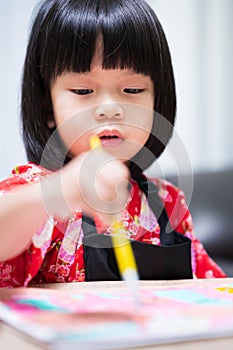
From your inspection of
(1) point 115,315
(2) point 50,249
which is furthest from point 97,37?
(1) point 115,315

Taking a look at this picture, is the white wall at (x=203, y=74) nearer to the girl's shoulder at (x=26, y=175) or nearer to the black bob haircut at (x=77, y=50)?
the black bob haircut at (x=77, y=50)

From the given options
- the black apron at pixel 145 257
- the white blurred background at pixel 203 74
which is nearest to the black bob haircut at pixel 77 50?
the black apron at pixel 145 257

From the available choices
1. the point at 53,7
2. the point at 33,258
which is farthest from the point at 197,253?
the point at 53,7

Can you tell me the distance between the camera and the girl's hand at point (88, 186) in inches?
20.3

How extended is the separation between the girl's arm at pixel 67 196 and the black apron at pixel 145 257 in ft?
0.57

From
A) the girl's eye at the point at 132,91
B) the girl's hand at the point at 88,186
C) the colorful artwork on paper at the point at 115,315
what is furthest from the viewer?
the girl's eye at the point at 132,91

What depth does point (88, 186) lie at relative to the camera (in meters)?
0.53

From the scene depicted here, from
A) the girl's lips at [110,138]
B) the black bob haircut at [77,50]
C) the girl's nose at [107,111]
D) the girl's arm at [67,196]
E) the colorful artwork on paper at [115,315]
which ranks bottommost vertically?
the colorful artwork on paper at [115,315]

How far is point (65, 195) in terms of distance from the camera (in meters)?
0.55

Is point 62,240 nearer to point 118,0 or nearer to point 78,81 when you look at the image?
point 78,81

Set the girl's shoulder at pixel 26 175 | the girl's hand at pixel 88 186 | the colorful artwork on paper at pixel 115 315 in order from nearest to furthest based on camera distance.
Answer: the colorful artwork on paper at pixel 115 315 → the girl's hand at pixel 88 186 → the girl's shoulder at pixel 26 175

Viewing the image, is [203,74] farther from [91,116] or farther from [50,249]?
[50,249]

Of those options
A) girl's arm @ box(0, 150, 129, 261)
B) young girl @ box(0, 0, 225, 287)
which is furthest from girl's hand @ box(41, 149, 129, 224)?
young girl @ box(0, 0, 225, 287)

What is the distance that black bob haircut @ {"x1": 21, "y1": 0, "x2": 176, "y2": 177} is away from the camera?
82 cm
